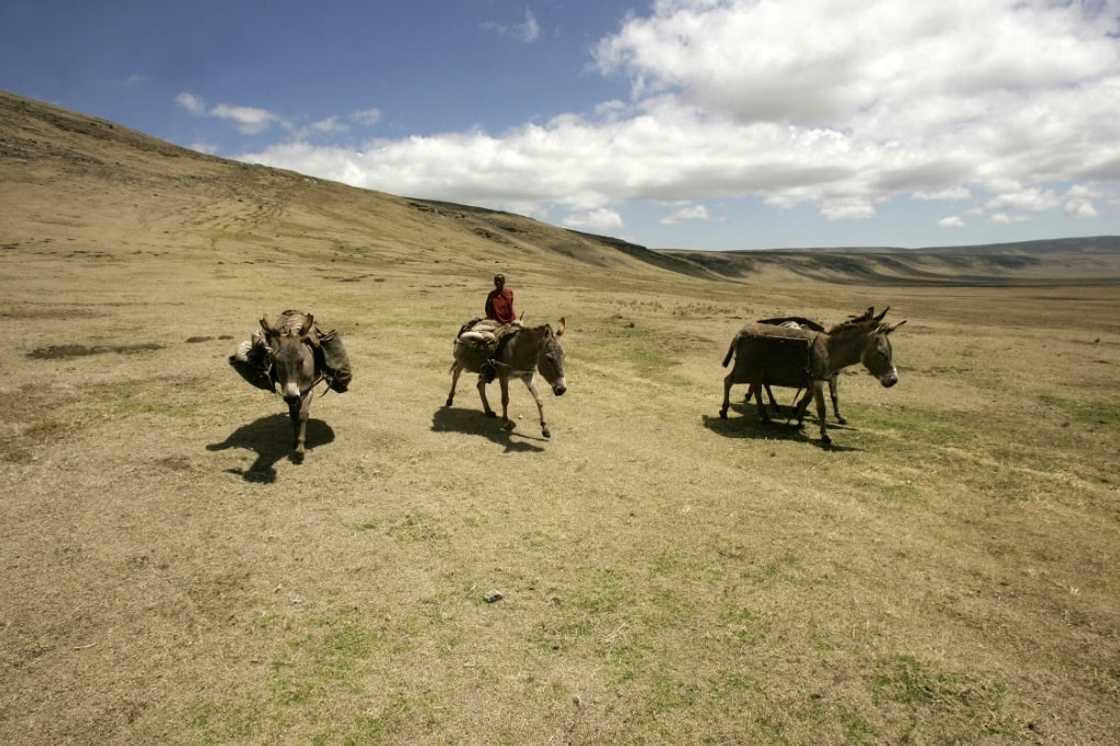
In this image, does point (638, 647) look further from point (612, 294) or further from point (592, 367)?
point (612, 294)

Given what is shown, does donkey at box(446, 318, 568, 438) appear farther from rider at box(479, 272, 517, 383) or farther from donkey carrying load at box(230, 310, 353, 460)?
donkey carrying load at box(230, 310, 353, 460)

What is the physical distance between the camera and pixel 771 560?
6754mm

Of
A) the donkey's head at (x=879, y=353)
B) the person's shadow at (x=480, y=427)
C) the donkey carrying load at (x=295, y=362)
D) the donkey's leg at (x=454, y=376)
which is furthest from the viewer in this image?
the donkey's leg at (x=454, y=376)

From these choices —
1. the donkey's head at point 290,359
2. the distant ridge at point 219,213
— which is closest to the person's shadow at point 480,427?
the donkey's head at point 290,359

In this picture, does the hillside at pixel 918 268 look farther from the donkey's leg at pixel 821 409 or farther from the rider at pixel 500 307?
the rider at pixel 500 307

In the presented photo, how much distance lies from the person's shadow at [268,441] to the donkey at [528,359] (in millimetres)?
3049

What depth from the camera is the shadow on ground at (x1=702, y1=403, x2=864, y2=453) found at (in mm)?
11398

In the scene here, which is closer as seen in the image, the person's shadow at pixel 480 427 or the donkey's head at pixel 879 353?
the person's shadow at pixel 480 427

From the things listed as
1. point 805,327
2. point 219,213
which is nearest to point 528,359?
point 805,327

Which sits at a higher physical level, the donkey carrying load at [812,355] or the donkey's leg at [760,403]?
the donkey carrying load at [812,355]

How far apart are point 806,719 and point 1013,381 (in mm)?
15665

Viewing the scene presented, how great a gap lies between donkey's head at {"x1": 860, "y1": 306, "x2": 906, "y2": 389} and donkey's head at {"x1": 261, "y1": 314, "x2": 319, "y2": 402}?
10.4 metres

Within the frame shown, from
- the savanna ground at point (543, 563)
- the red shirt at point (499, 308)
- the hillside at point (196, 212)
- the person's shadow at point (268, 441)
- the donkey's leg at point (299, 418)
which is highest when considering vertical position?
the hillside at point (196, 212)

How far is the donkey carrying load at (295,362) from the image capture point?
8719 millimetres
